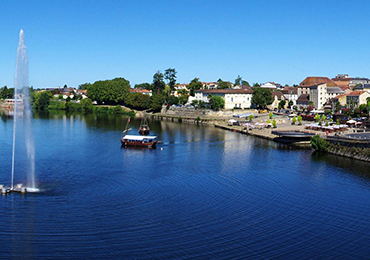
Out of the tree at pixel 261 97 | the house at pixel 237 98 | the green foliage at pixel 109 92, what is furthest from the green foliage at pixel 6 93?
the tree at pixel 261 97

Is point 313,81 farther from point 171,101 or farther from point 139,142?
point 139,142

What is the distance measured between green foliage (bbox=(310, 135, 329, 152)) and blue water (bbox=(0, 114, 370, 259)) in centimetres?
419

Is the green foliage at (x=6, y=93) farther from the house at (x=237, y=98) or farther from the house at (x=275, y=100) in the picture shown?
the house at (x=275, y=100)

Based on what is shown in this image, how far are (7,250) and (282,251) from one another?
600 inches

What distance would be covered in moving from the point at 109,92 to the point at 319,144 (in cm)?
10214

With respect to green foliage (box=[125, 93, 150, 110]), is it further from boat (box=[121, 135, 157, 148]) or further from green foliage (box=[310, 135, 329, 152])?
green foliage (box=[310, 135, 329, 152])

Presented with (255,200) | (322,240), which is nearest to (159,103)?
(255,200)

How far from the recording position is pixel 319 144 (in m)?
54.3

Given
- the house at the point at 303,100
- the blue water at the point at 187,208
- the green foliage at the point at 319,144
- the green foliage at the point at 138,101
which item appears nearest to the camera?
the blue water at the point at 187,208

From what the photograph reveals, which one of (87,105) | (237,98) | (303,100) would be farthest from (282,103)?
(87,105)

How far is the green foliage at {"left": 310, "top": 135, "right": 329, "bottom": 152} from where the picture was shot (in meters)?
53.7

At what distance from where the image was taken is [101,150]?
2162 inches

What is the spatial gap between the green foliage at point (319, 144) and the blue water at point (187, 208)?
4190 millimetres

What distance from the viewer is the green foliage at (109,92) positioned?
14475 cm
